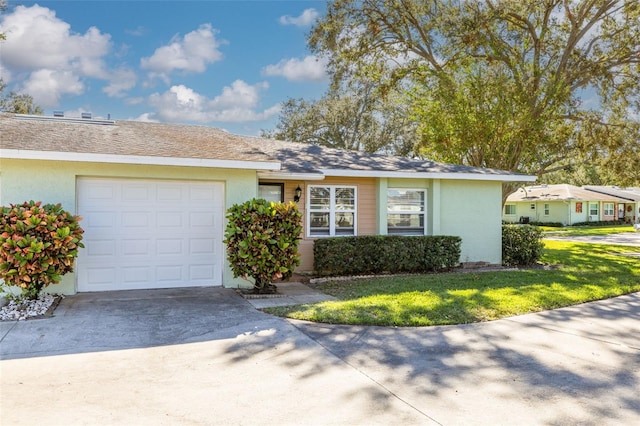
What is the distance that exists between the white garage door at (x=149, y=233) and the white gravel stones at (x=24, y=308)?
43.4 inches

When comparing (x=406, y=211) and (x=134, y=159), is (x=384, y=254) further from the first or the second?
(x=134, y=159)

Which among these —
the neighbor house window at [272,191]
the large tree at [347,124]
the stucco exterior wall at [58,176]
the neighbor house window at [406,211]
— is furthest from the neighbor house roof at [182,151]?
the large tree at [347,124]

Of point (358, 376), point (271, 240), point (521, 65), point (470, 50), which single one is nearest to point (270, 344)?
point (358, 376)

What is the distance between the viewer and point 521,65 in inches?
700

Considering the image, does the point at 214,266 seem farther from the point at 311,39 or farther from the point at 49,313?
the point at 311,39

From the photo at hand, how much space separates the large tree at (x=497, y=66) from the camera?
16375 millimetres

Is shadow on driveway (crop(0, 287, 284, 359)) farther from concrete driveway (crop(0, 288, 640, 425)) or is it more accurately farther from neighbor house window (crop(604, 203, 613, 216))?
neighbor house window (crop(604, 203, 613, 216))

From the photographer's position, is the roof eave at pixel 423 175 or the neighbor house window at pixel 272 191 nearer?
the roof eave at pixel 423 175

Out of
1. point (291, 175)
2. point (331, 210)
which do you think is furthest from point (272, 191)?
point (331, 210)

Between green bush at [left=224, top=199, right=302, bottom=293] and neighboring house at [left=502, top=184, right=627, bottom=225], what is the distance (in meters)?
33.1

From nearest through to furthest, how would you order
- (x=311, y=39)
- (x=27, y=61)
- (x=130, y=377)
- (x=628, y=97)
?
(x=130, y=377), (x=27, y=61), (x=311, y=39), (x=628, y=97)

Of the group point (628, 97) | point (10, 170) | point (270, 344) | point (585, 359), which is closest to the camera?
point (585, 359)

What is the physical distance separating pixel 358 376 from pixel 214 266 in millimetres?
5446

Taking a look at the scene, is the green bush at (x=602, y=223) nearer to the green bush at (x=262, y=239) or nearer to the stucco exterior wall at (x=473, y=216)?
the stucco exterior wall at (x=473, y=216)
